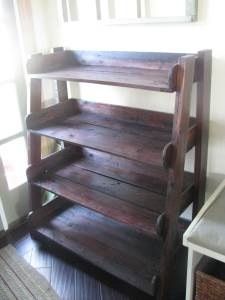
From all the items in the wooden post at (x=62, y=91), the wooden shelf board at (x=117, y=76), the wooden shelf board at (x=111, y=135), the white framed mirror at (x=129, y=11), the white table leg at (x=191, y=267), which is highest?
the white framed mirror at (x=129, y=11)

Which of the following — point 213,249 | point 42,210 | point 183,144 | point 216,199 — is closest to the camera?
point 213,249

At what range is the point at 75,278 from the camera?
1768 millimetres

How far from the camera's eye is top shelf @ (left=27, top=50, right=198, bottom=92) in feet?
4.54

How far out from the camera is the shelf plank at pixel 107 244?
1.62 metres

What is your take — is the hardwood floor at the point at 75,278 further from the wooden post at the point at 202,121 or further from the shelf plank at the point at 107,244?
the wooden post at the point at 202,121

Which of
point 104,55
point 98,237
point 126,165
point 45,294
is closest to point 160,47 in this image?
point 104,55

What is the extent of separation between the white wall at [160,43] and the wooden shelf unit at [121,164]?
0.19ft

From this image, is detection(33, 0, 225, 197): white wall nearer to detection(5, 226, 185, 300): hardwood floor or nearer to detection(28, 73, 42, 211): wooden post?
detection(28, 73, 42, 211): wooden post

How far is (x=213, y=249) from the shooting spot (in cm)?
111

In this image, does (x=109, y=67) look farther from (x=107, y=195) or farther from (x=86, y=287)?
(x=86, y=287)

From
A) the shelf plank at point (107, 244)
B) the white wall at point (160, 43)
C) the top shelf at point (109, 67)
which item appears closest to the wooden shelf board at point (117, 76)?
the top shelf at point (109, 67)

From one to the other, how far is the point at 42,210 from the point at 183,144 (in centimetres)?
116

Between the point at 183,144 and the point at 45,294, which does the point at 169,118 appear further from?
the point at 45,294

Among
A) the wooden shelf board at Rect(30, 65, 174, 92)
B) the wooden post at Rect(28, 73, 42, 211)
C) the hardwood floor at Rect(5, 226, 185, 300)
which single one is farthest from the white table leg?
the wooden post at Rect(28, 73, 42, 211)
